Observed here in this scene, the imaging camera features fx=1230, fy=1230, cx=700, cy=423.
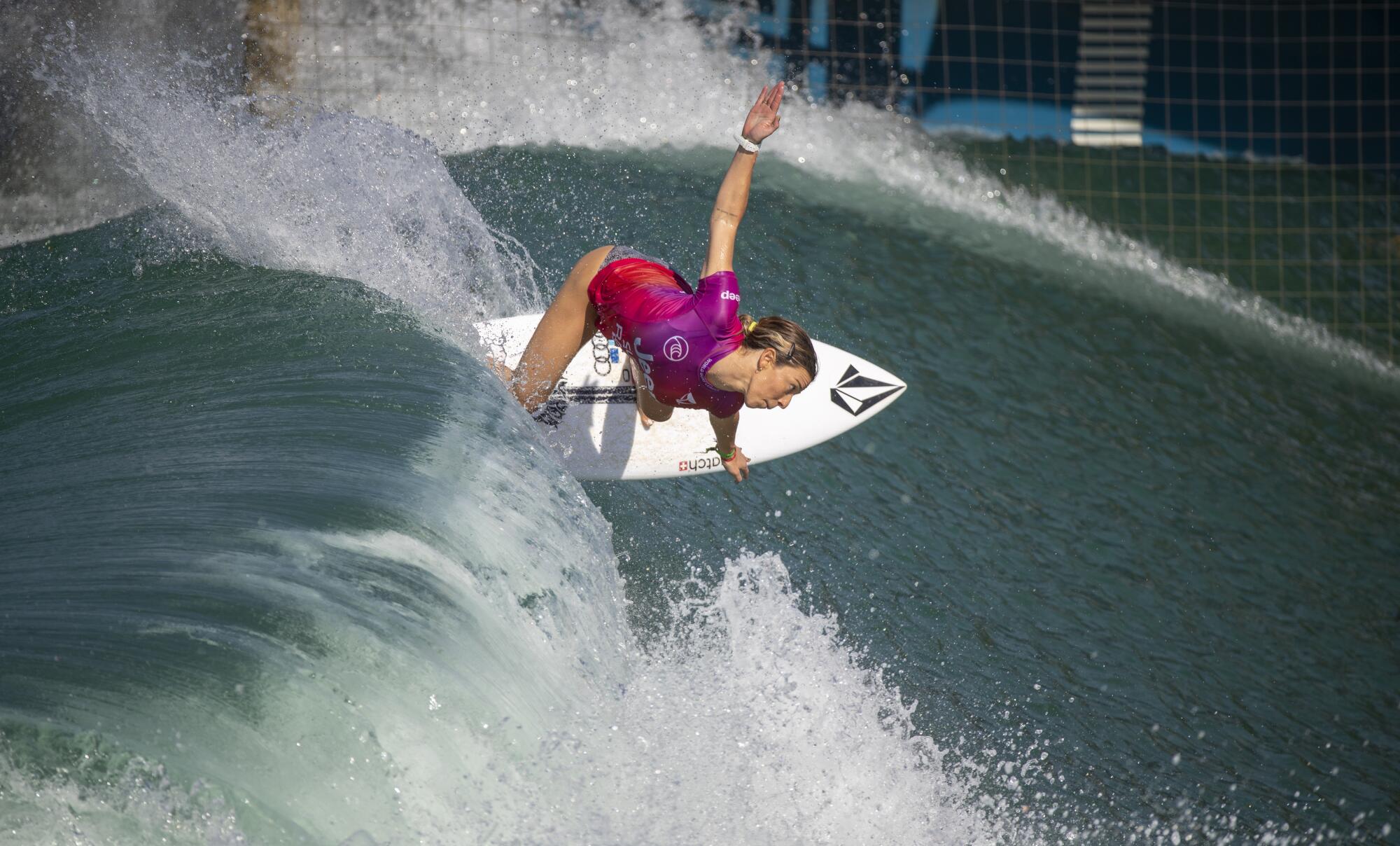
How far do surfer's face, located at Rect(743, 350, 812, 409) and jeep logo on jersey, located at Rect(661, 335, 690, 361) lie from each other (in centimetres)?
21

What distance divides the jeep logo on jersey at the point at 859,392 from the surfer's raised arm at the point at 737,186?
1246 millimetres

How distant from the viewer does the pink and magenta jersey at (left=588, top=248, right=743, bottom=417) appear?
3260 mm

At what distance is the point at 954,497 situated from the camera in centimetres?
474

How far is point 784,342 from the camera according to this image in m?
3.23

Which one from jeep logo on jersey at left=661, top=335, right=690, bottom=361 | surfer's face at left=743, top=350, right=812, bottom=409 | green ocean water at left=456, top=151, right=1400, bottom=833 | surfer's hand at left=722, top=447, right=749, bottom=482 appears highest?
jeep logo on jersey at left=661, top=335, right=690, bottom=361

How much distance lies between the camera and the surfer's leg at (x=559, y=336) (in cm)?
365

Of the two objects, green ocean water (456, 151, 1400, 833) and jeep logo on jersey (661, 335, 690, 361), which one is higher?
jeep logo on jersey (661, 335, 690, 361)

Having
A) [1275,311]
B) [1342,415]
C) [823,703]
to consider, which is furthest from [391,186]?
[1275,311]

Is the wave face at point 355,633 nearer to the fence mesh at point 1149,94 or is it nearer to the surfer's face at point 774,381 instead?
the surfer's face at point 774,381

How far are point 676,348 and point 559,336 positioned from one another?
529 millimetres

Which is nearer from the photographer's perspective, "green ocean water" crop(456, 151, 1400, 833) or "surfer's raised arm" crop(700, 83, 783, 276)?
"surfer's raised arm" crop(700, 83, 783, 276)

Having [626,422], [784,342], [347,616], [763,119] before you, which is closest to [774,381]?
[784,342]

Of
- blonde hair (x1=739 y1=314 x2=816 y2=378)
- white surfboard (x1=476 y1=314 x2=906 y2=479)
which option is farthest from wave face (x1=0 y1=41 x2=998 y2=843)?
blonde hair (x1=739 y1=314 x2=816 y2=378)

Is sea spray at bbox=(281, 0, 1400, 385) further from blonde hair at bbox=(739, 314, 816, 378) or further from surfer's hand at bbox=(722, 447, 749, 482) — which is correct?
blonde hair at bbox=(739, 314, 816, 378)
